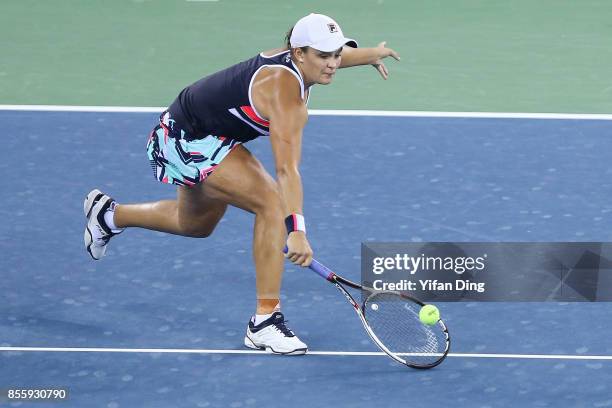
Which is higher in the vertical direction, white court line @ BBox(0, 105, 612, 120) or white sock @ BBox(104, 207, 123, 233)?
white court line @ BBox(0, 105, 612, 120)

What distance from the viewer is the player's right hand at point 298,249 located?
673 centimetres

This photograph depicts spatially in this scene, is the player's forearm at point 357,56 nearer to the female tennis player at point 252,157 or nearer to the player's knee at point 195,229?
the female tennis player at point 252,157

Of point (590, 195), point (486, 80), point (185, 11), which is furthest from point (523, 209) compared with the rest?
point (185, 11)

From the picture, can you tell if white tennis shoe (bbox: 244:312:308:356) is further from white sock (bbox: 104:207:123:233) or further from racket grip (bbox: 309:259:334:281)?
white sock (bbox: 104:207:123:233)

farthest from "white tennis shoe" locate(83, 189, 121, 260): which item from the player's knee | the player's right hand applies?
the player's right hand

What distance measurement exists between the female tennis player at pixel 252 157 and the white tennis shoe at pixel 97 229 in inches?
17.2

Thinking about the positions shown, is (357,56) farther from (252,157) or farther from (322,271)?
(322,271)

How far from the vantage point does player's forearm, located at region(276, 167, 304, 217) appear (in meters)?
6.86

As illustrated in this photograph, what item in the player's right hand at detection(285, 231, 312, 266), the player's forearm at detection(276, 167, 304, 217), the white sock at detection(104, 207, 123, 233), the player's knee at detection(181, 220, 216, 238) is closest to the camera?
the player's right hand at detection(285, 231, 312, 266)

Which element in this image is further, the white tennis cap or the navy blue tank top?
the navy blue tank top

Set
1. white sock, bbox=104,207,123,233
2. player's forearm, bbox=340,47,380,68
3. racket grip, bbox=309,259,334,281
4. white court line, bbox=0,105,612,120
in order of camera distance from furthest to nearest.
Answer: white court line, bbox=0,105,612,120, white sock, bbox=104,207,123,233, player's forearm, bbox=340,47,380,68, racket grip, bbox=309,259,334,281

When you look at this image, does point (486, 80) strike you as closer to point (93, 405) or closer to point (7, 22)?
point (7, 22)

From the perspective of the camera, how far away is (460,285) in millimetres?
8078

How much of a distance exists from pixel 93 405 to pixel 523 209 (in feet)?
12.7
